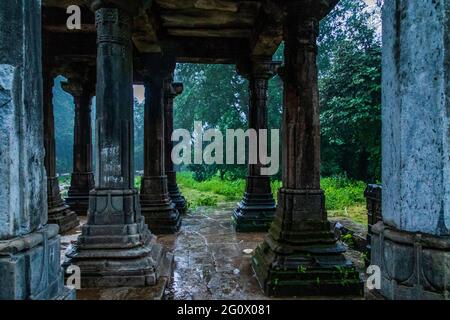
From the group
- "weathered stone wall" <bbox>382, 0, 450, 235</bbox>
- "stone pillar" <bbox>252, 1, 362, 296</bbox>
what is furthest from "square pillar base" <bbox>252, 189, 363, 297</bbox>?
"weathered stone wall" <bbox>382, 0, 450, 235</bbox>

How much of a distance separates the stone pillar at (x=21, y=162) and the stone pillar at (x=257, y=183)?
5853 mm

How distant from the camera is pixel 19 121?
A: 1728 mm

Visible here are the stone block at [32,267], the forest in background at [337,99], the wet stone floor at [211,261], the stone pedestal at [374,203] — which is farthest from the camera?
the forest in background at [337,99]

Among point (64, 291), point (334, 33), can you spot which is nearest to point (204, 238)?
point (64, 291)

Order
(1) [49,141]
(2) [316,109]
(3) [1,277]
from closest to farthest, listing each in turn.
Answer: (3) [1,277], (2) [316,109], (1) [49,141]

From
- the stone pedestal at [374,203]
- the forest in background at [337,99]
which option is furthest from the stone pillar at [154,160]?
the forest in background at [337,99]

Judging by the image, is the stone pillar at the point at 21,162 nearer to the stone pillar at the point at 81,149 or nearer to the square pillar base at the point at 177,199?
the square pillar base at the point at 177,199

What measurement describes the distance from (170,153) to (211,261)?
17.8 ft

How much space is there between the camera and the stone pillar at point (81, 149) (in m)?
9.85

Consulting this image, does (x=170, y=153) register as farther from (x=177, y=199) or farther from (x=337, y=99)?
(x=337, y=99)

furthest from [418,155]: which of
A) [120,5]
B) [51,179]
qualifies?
[51,179]
